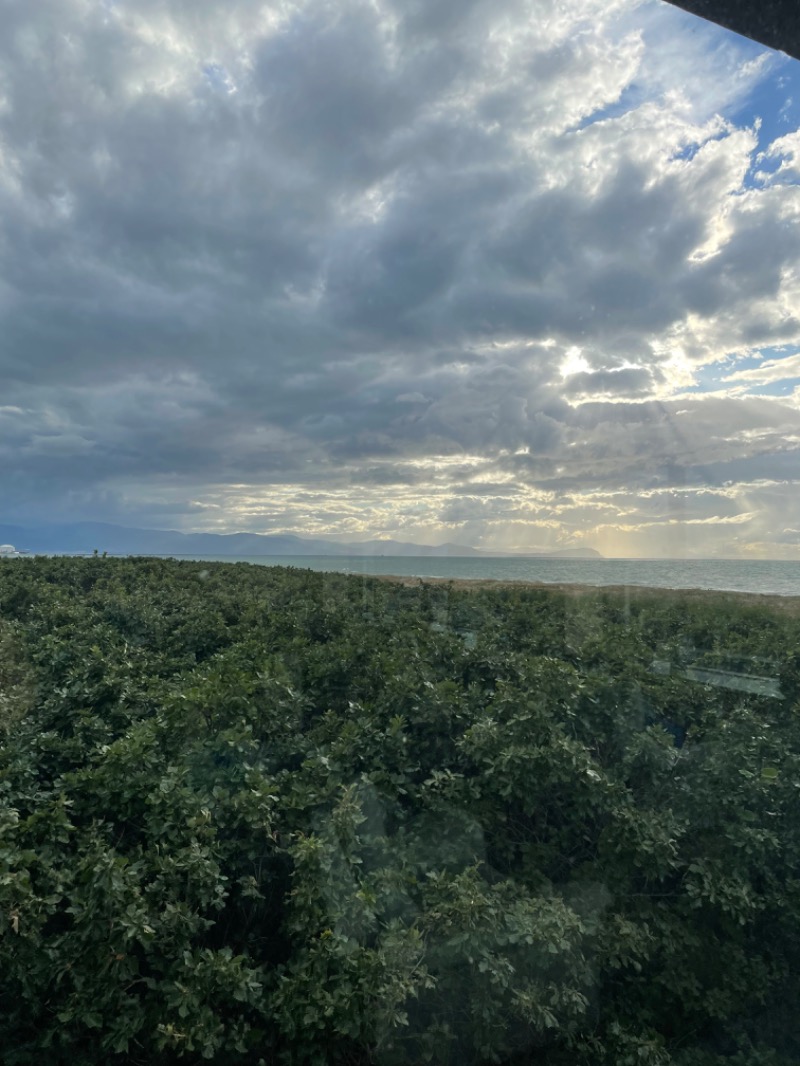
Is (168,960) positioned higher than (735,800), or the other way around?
(735,800)

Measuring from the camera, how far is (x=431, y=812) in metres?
5.34

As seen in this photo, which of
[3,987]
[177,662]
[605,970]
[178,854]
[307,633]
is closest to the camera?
[3,987]

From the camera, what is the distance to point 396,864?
4832 mm

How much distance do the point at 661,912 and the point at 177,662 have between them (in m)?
6.21

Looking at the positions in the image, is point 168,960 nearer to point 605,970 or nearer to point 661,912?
point 605,970

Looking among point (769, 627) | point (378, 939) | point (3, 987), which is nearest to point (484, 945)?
point (378, 939)

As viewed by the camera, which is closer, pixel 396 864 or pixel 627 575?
pixel 396 864

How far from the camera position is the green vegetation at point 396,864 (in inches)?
152

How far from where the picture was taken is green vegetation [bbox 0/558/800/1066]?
3.86 m

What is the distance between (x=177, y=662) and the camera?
8.87 meters

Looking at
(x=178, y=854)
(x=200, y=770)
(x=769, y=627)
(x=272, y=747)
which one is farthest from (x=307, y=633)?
(x=769, y=627)

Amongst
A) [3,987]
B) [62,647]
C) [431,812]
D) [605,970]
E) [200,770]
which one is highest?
[62,647]

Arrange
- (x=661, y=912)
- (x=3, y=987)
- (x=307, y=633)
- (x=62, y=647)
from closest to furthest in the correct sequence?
(x=3, y=987) → (x=661, y=912) → (x=62, y=647) → (x=307, y=633)

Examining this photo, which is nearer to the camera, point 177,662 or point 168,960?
point 168,960
